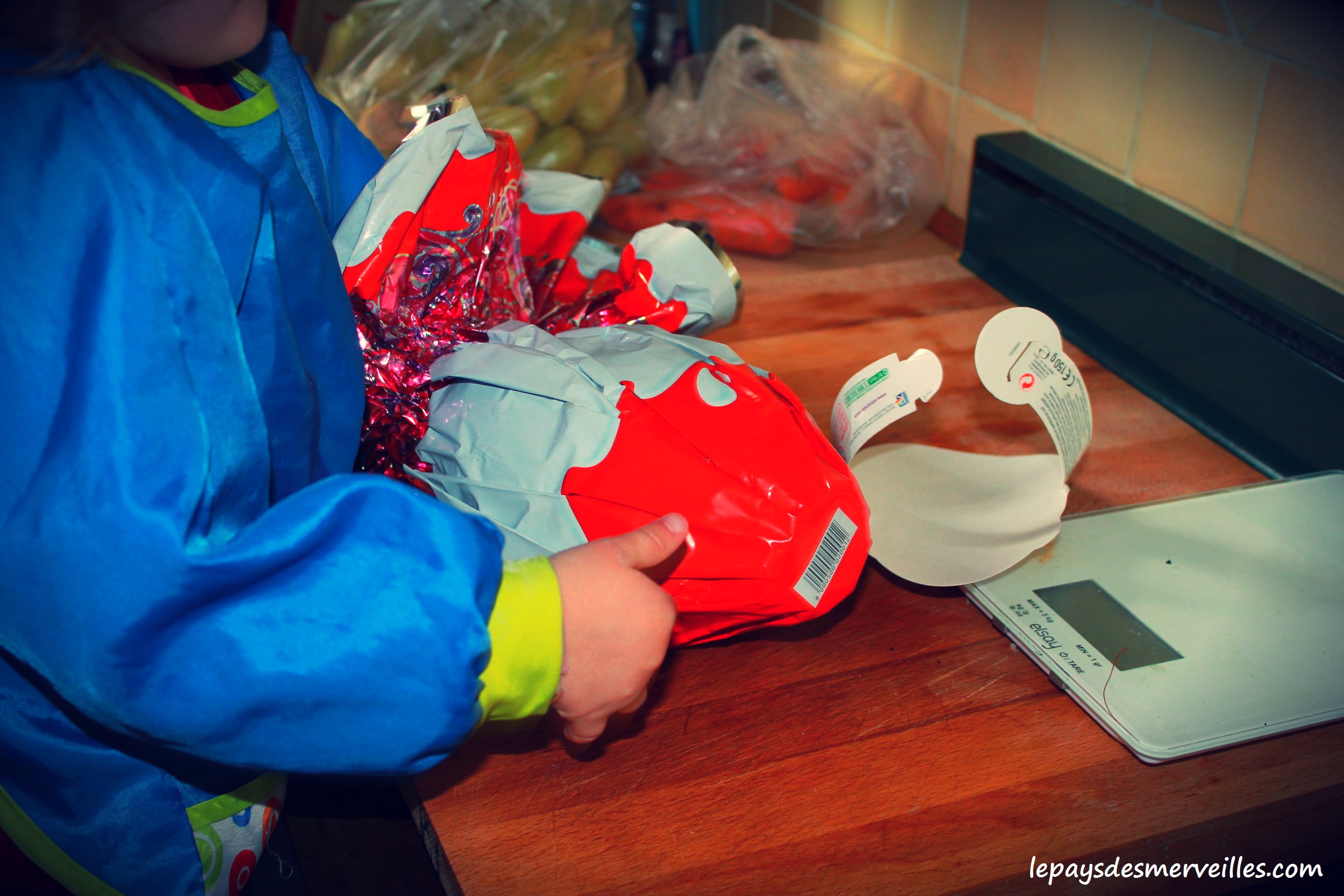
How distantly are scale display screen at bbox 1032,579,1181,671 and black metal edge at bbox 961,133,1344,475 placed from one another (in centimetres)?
23

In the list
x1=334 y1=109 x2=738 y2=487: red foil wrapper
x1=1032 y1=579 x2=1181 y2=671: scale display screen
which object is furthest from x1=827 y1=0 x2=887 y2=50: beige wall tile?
x1=1032 y1=579 x2=1181 y2=671: scale display screen

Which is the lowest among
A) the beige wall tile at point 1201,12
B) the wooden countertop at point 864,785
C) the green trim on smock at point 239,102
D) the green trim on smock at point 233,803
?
the green trim on smock at point 233,803

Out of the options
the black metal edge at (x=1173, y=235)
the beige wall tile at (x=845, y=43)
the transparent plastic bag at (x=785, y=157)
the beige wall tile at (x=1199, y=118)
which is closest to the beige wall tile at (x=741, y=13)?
the beige wall tile at (x=845, y=43)

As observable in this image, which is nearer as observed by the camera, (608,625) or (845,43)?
(608,625)

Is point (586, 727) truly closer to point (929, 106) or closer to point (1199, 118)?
point (1199, 118)

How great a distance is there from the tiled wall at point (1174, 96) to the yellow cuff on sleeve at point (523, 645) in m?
0.63

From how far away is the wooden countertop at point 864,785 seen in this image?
48 cm

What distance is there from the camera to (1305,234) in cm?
75

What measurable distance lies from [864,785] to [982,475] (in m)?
0.26

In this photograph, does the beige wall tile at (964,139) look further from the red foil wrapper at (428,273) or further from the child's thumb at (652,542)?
the child's thumb at (652,542)

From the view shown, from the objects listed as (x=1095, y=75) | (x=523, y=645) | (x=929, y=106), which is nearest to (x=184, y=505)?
(x=523, y=645)

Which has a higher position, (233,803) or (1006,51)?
(1006,51)

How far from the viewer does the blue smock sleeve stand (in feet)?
1.22

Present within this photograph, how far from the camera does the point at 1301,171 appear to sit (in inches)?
29.1
